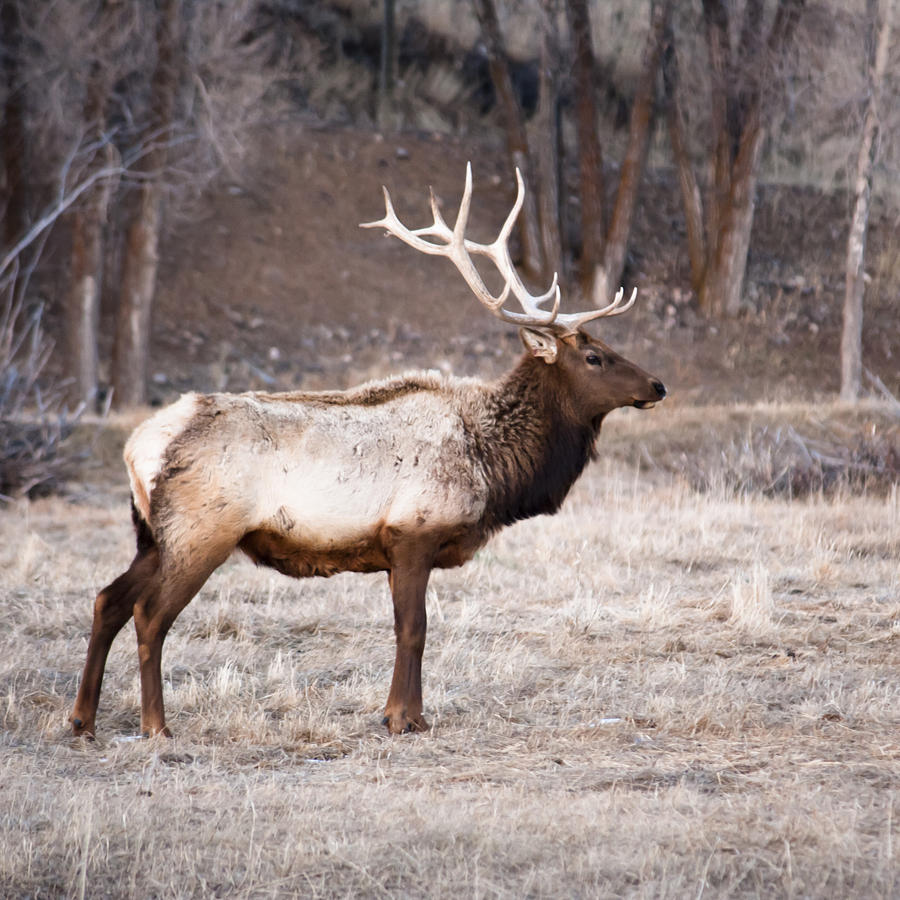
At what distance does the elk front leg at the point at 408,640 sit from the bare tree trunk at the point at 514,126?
19840 millimetres

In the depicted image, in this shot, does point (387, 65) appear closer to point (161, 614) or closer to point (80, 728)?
point (161, 614)

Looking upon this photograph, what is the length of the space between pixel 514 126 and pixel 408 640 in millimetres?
20976

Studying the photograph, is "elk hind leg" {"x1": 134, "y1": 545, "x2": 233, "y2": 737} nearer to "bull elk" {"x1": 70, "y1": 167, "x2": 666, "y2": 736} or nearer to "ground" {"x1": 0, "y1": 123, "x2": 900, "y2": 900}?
"bull elk" {"x1": 70, "y1": 167, "x2": 666, "y2": 736}

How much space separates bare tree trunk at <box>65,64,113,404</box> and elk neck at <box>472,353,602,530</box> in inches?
576

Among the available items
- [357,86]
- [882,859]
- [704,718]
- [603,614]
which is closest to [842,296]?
[357,86]

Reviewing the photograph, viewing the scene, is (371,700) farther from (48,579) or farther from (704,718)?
(48,579)

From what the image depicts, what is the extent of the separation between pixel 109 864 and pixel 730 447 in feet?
42.2

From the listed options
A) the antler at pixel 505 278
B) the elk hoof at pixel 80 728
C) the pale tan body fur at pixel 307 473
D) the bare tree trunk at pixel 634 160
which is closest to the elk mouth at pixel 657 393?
the antler at pixel 505 278

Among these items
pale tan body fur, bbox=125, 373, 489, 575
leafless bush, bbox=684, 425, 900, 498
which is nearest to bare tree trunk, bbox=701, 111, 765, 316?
leafless bush, bbox=684, 425, 900, 498

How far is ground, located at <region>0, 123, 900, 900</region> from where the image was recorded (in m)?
4.46

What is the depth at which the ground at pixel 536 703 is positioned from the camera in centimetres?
446

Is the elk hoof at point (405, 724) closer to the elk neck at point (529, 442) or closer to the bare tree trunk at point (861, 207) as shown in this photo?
the elk neck at point (529, 442)

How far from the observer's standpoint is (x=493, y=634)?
27.3 ft

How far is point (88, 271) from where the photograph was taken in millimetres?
21062
